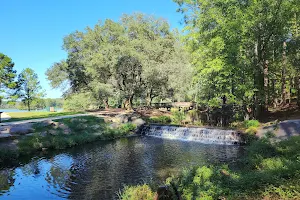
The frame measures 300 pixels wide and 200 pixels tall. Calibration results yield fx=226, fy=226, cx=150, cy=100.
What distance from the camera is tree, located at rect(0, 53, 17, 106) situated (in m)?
39.3

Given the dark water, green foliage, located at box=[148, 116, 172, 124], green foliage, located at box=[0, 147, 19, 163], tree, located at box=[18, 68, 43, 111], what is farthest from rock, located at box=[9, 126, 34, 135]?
tree, located at box=[18, 68, 43, 111]

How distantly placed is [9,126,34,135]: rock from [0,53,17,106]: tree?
85.2ft

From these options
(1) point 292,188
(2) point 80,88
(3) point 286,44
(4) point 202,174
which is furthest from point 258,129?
(2) point 80,88

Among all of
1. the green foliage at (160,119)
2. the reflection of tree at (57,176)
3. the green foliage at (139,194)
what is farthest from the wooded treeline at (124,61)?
the green foliage at (139,194)

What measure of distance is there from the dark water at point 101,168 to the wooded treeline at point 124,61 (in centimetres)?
1337

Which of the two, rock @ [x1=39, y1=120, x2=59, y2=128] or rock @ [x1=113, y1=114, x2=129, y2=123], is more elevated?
rock @ [x1=39, y1=120, x2=59, y2=128]

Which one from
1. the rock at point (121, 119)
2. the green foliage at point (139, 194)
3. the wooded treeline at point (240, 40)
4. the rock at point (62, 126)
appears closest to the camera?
the green foliage at point (139, 194)

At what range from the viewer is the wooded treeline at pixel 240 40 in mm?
18641

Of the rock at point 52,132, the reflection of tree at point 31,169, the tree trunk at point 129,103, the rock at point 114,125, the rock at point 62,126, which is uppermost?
the tree trunk at point 129,103

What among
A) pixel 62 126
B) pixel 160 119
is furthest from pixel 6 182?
pixel 160 119

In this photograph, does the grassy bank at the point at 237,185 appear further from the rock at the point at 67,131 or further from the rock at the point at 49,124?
the rock at the point at 49,124

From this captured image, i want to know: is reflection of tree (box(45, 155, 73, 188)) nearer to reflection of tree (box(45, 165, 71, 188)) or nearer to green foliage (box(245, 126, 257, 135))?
reflection of tree (box(45, 165, 71, 188))

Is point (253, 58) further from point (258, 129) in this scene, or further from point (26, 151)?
point (26, 151)

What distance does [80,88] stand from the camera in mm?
38812
